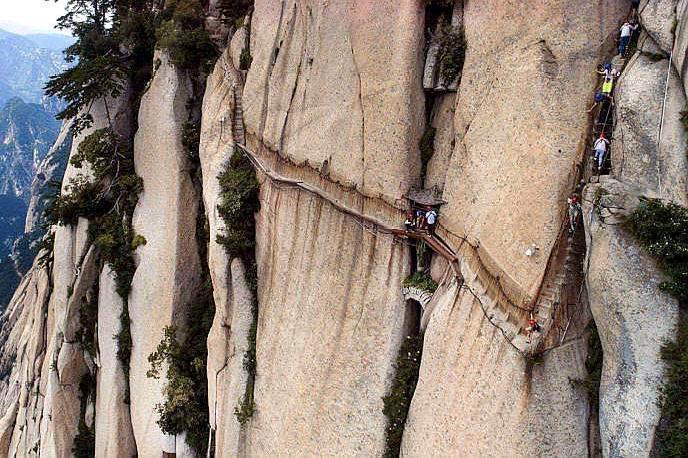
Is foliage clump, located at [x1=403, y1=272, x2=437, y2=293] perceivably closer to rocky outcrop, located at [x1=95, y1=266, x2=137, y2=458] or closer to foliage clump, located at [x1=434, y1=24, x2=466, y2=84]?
foliage clump, located at [x1=434, y1=24, x2=466, y2=84]

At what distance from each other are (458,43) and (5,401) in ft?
149

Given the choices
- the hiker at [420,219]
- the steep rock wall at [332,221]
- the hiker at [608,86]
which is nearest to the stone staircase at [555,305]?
the hiker at [608,86]

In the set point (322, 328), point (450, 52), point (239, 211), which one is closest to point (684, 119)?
point (450, 52)

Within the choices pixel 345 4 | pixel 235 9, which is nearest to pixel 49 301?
pixel 235 9

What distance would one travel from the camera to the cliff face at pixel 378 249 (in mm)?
12875

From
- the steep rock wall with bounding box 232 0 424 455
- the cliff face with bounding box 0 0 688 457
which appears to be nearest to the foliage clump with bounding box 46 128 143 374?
the cliff face with bounding box 0 0 688 457

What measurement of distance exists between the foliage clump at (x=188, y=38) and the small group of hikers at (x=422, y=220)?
16.3 m

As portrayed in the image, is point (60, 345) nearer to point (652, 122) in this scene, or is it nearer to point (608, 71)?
point (608, 71)

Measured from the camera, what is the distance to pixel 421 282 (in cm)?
1753

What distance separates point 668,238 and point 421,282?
25.6 feet

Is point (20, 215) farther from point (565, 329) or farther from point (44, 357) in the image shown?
point (565, 329)

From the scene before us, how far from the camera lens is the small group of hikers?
17.2 m

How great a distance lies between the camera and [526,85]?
14.6m

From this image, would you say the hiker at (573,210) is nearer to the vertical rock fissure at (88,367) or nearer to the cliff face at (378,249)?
the cliff face at (378,249)
